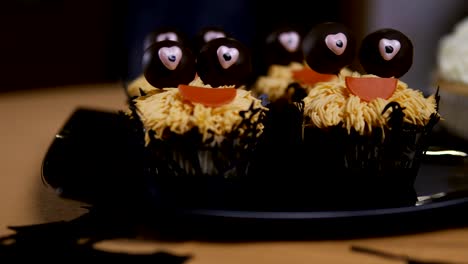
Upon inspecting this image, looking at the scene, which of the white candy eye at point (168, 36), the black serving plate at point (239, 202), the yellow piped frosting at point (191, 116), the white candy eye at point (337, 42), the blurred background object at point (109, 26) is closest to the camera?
the black serving plate at point (239, 202)

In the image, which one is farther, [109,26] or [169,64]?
[109,26]

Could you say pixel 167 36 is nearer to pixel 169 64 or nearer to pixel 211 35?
pixel 211 35

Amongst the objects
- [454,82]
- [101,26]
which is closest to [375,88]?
[454,82]

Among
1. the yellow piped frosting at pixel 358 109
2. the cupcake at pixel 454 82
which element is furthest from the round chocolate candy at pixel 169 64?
the cupcake at pixel 454 82

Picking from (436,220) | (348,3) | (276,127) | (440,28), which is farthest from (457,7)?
(436,220)

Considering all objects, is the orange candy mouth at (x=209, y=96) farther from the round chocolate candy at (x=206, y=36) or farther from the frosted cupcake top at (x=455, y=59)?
the frosted cupcake top at (x=455, y=59)

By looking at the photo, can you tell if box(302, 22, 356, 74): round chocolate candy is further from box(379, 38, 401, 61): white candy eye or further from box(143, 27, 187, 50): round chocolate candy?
box(143, 27, 187, 50): round chocolate candy
